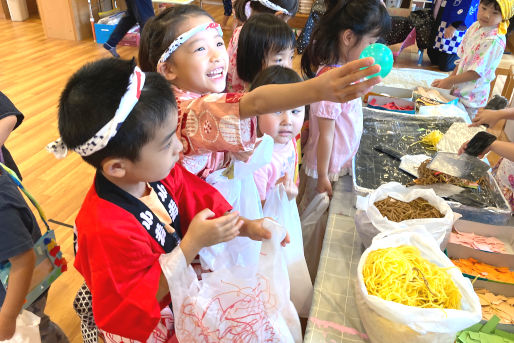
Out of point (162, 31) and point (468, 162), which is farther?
point (468, 162)

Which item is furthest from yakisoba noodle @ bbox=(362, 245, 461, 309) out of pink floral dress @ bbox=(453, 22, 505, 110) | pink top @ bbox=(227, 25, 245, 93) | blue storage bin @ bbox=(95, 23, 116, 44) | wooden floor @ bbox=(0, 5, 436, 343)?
blue storage bin @ bbox=(95, 23, 116, 44)

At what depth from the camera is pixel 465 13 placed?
407cm

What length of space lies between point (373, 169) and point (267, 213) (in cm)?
55

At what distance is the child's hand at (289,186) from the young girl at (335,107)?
29cm

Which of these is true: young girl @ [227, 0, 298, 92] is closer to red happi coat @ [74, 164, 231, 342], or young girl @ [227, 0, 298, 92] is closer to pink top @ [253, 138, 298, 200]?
pink top @ [253, 138, 298, 200]

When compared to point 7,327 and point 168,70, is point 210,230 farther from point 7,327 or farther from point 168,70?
point 7,327

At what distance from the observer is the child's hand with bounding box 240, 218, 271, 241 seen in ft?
3.19

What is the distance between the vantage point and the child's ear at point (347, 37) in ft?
5.15

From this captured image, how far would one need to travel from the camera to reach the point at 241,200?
1233 millimetres

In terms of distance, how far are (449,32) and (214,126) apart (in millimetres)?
4316

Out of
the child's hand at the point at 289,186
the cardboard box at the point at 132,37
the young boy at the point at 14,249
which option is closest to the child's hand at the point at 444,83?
the child's hand at the point at 289,186

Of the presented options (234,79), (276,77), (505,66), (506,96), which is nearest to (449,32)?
(505,66)

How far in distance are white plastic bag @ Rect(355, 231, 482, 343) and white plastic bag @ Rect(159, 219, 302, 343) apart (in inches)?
8.0

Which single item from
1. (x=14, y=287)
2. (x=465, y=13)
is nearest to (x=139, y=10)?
(x=465, y=13)
